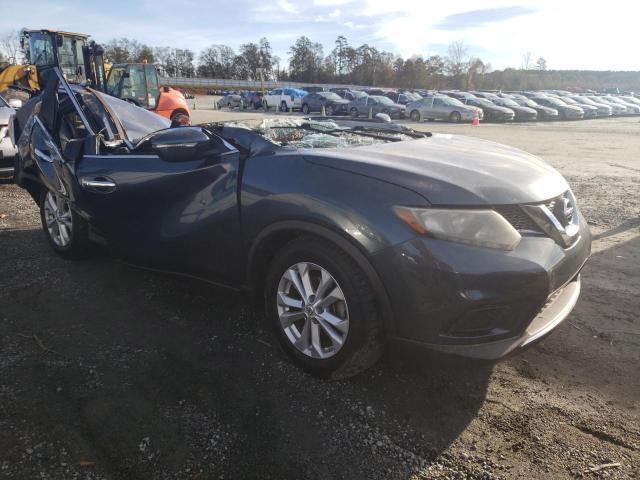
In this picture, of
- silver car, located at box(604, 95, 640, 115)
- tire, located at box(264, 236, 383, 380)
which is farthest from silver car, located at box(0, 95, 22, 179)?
silver car, located at box(604, 95, 640, 115)

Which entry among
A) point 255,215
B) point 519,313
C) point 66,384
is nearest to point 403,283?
point 519,313

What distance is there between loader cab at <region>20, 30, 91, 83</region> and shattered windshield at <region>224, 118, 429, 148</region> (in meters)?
13.9

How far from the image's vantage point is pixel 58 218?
442 cm

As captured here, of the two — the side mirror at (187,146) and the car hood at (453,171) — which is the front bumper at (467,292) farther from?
the side mirror at (187,146)

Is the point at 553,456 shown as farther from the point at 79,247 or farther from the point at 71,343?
the point at 79,247

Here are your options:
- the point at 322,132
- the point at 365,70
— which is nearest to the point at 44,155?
the point at 322,132

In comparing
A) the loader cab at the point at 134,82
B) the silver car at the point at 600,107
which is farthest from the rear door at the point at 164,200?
the silver car at the point at 600,107

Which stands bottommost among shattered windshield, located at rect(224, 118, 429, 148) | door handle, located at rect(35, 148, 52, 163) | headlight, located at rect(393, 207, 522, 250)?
door handle, located at rect(35, 148, 52, 163)

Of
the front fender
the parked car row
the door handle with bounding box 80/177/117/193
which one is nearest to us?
the front fender

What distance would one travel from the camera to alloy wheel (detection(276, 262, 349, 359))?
2.40m

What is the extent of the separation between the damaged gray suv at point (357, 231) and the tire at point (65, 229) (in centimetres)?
80

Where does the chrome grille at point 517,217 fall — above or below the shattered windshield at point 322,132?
below

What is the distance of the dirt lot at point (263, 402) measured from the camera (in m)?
2.04

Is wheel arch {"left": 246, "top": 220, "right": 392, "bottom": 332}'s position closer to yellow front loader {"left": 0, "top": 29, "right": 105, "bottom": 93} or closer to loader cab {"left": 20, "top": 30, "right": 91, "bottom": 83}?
yellow front loader {"left": 0, "top": 29, "right": 105, "bottom": 93}
